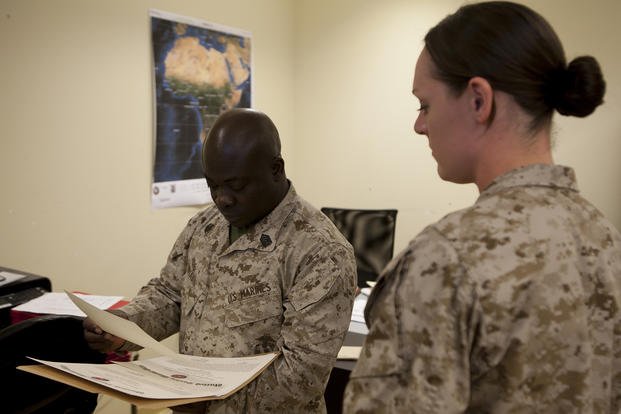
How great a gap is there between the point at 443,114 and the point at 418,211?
2.74 metres

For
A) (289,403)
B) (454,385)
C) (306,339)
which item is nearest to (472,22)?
(454,385)

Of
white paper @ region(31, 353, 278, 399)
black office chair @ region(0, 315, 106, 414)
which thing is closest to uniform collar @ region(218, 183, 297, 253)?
white paper @ region(31, 353, 278, 399)

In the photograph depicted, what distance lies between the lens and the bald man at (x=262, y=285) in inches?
42.4

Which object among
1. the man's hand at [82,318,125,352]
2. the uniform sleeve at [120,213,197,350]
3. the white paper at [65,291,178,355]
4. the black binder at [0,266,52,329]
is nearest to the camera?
the white paper at [65,291,178,355]

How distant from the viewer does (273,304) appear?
1.13 meters

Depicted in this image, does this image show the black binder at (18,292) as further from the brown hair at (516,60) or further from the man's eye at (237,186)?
the brown hair at (516,60)

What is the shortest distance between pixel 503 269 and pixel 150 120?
2318 millimetres

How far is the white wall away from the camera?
2887mm

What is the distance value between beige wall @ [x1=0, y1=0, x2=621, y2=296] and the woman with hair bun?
1931 mm

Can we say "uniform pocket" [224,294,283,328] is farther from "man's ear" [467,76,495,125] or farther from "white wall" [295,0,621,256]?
"white wall" [295,0,621,256]

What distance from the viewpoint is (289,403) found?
3.62ft

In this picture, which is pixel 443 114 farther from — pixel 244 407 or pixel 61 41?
pixel 61 41

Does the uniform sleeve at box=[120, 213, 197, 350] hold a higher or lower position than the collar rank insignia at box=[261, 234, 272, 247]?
lower

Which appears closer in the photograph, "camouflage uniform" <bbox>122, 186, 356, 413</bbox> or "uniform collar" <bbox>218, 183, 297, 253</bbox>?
"camouflage uniform" <bbox>122, 186, 356, 413</bbox>
